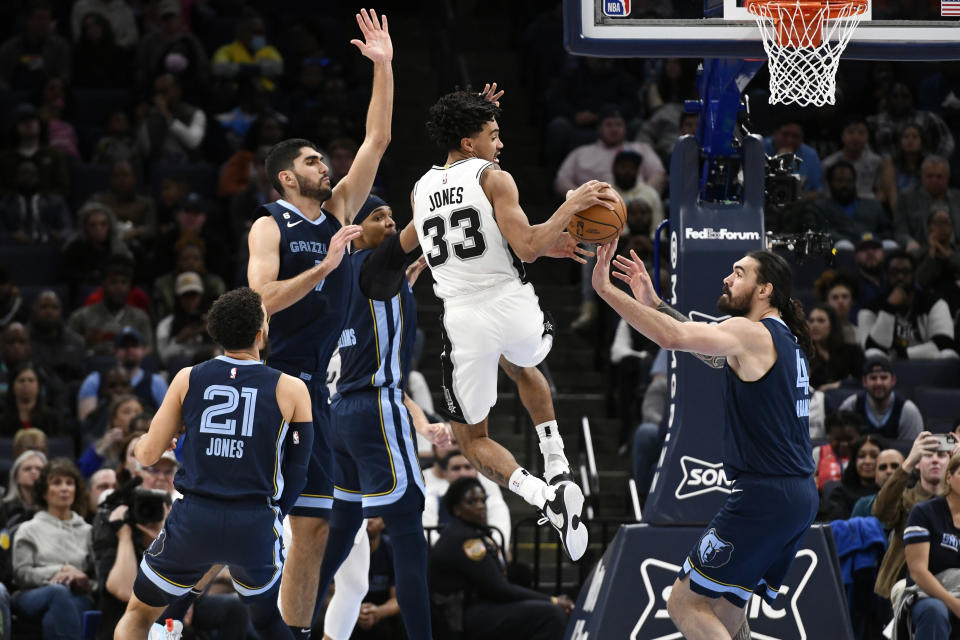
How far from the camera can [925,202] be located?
47.0 ft

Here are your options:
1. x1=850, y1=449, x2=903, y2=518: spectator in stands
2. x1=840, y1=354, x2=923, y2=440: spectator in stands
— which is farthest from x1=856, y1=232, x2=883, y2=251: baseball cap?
x1=850, y1=449, x2=903, y2=518: spectator in stands

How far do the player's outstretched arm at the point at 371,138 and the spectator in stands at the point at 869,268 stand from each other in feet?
22.6

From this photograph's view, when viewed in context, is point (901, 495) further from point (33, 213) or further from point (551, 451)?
point (33, 213)

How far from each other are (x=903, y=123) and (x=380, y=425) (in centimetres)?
929

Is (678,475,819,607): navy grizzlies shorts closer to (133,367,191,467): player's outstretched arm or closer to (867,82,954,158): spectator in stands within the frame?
(133,367,191,467): player's outstretched arm

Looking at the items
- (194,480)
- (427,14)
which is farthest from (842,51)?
(427,14)

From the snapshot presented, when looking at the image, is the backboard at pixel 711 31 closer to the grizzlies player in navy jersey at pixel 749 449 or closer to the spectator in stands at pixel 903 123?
the grizzlies player in navy jersey at pixel 749 449

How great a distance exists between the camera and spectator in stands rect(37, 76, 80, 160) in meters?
15.0

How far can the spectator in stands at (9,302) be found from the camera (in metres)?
12.8

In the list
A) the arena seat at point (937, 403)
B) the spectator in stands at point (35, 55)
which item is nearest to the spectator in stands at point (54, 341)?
the spectator in stands at point (35, 55)

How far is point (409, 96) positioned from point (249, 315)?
1114 cm

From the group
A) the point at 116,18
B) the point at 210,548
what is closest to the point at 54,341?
the point at 116,18

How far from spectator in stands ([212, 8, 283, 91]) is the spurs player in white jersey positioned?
9028 millimetres

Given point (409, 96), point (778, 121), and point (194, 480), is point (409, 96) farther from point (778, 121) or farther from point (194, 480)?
point (194, 480)
